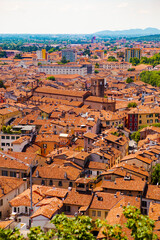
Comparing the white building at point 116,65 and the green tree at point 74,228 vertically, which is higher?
the green tree at point 74,228

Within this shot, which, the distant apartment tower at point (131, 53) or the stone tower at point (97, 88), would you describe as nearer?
the stone tower at point (97, 88)

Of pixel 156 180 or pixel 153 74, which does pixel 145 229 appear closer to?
pixel 156 180

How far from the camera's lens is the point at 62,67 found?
379 ft

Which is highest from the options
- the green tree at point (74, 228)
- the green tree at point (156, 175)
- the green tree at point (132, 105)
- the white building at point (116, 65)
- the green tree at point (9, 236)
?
the green tree at point (74, 228)

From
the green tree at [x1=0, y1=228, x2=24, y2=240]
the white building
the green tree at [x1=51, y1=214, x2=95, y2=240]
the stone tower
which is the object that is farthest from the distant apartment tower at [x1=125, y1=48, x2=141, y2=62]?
the green tree at [x1=0, y1=228, x2=24, y2=240]

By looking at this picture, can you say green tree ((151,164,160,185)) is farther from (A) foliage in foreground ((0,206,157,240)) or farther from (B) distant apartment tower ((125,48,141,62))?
(B) distant apartment tower ((125,48,141,62))

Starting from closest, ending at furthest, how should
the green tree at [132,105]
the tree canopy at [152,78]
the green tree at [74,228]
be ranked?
the green tree at [74,228] → the green tree at [132,105] → the tree canopy at [152,78]

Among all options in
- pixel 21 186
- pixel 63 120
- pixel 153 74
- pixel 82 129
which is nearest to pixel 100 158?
pixel 21 186

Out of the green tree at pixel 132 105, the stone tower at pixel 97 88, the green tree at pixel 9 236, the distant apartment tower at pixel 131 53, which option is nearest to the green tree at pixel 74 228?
the green tree at pixel 9 236

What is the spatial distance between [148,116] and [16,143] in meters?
21.2

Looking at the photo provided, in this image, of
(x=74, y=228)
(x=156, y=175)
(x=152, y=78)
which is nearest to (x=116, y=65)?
(x=152, y=78)

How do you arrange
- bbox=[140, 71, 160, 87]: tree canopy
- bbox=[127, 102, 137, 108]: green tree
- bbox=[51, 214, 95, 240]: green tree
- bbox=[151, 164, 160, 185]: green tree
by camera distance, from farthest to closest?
bbox=[140, 71, 160, 87]: tree canopy → bbox=[127, 102, 137, 108]: green tree → bbox=[151, 164, 160, 185]: green tree → bbox=[51, 214, 95, 240]: green tree

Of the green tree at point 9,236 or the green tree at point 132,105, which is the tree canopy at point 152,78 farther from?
the green tree at point 9,236

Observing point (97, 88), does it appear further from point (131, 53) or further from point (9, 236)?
point (131, 53)
